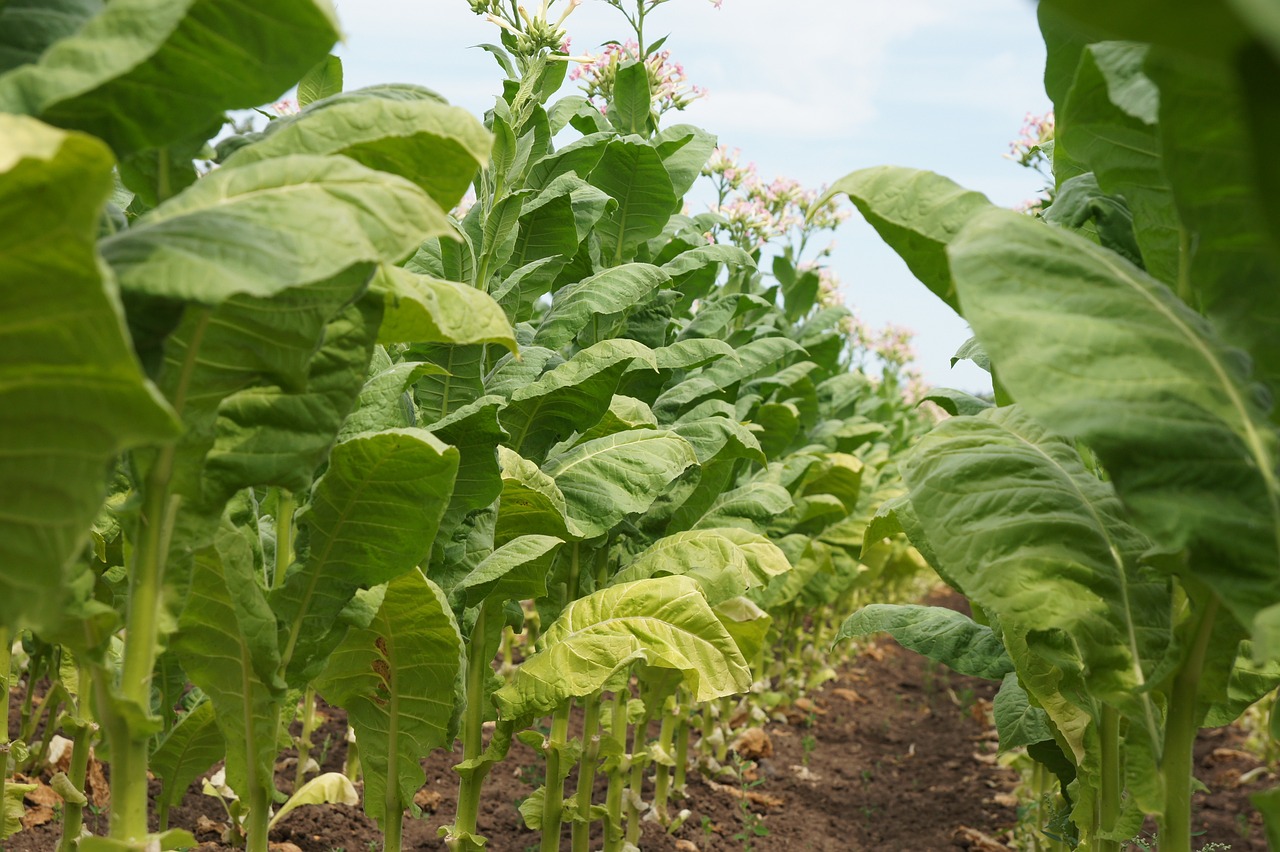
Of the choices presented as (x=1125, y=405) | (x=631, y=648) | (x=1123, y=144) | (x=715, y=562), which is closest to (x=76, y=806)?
(x=631, y=648)

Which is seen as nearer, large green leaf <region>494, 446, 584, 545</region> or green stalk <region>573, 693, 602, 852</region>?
large green leaf <region>494, 446, 584, 545</region>

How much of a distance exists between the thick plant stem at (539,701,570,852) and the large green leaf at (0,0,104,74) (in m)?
2.19

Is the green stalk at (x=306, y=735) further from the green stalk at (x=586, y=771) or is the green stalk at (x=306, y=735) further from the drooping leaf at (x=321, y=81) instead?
the drooping leaf at (x=321, y=81)

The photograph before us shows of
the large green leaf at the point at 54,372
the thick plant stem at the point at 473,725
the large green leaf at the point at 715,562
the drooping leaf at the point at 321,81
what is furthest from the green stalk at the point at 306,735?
the large green leaf at the point at 54,372

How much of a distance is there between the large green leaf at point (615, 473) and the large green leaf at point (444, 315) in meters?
1.06

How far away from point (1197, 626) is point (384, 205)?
1345mm

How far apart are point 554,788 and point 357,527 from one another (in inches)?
57.4

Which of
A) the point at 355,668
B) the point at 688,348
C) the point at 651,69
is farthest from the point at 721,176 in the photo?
the point at 355,668

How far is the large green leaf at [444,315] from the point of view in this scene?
5.97 ft

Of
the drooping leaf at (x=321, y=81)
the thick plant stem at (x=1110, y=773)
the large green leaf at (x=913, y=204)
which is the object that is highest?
the drooping leaf at (x=321, y=81)

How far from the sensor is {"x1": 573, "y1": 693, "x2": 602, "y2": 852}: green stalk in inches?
131

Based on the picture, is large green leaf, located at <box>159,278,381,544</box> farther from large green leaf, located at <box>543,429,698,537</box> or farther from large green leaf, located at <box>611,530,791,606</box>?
large green leaf, located at <box>611,530,791,606</box>

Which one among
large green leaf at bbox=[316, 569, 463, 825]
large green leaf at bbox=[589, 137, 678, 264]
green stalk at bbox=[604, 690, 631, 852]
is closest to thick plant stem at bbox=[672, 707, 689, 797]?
green stalk at bbox=[604, 690, 631, 852]

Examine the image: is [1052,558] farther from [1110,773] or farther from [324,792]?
[324,792]
